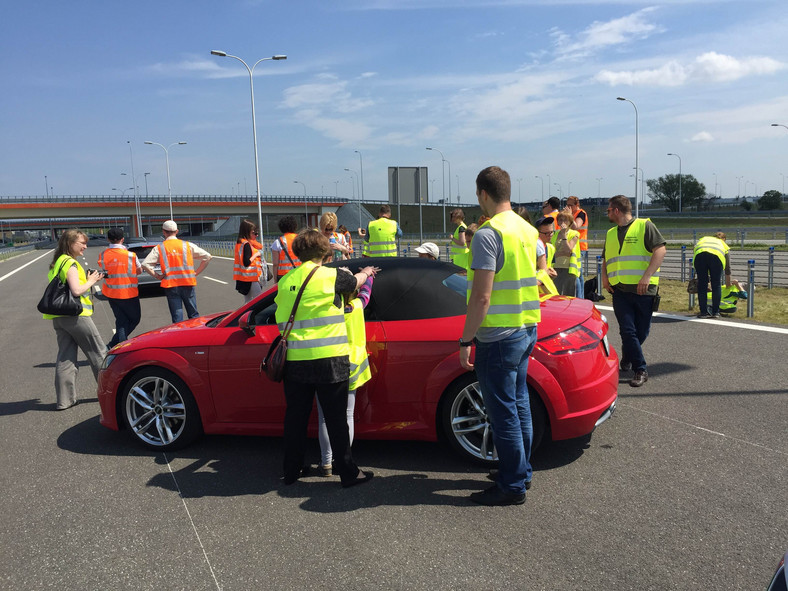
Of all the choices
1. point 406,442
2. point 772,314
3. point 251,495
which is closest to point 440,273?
point 406,442

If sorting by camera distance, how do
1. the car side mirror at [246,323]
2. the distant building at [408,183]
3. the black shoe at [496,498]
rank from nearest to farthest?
the black shoe at [496,498]
the car side mirror at [246,323]
the distant building at [408,183]

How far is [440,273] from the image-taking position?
4930mm

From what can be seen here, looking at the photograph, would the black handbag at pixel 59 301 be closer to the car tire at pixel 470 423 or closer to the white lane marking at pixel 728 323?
the car tire at pixel 470 423

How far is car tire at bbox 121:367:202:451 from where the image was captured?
505 centimetres

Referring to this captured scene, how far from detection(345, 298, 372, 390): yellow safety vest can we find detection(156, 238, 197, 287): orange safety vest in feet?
15.7

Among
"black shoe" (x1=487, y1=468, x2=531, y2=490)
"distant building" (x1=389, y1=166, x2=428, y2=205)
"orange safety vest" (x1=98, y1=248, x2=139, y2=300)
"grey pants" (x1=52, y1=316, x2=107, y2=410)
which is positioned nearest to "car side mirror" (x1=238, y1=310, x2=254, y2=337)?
"black shoe" (x1=487, y1=468, x2=531, y2=490)

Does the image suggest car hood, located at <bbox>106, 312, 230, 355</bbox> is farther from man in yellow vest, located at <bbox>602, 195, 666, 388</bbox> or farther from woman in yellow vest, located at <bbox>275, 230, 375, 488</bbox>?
man in yellow vest, located at <bbox>602, 195, 666, 388</bbox>

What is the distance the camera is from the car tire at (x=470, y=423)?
4398mm

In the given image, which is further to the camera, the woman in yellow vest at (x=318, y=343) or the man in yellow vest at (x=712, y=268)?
the man in yellow vest at (x=712, y=268)

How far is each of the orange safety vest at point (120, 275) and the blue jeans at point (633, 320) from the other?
5.46 meters

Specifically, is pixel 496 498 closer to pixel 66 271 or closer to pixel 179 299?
pixel 66 271

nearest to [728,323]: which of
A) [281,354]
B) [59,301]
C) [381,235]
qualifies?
[381,235]

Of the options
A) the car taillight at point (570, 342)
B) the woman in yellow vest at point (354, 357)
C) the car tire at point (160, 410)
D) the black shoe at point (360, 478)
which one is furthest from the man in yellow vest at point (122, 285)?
the car taillight at point (570, 342)

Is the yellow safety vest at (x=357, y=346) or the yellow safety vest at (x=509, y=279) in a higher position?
the yellow safety vest at (x=509, y=279)
